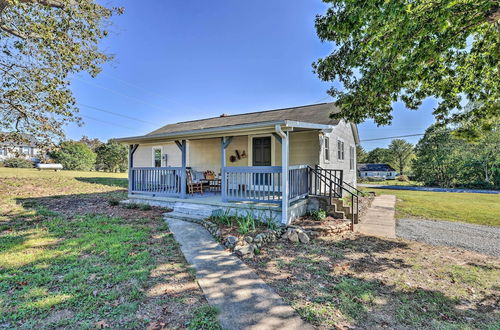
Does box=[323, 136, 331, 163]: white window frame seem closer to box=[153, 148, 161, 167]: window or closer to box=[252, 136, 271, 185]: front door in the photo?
box=[252, 136, 271, 185]: front door

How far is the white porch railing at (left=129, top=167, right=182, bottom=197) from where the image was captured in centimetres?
885

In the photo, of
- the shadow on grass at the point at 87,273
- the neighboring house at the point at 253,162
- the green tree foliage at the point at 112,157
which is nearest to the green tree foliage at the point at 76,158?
the green tree foliage at the point at 112,157

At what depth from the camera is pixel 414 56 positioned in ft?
15.9

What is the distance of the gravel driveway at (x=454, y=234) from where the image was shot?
18.4 feet

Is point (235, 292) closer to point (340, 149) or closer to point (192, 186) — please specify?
point (192, 186)

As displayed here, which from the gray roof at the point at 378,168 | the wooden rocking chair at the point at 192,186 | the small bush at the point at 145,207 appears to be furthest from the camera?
the gray roof at the point at 378,168

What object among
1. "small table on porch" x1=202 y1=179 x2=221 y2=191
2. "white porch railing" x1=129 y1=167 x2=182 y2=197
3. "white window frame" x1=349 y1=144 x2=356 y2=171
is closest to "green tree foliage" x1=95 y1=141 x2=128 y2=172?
"white porch railing" x1=129 y1=167 x2=182 y2=197

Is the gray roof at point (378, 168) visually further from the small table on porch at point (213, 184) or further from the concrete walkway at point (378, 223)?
the small table on porch at point (213, 184)

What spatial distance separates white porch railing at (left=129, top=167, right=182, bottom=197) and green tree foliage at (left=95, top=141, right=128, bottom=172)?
25287 mm

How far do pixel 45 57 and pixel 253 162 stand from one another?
26.6 ft

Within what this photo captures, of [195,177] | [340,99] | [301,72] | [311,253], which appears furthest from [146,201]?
[301,72]

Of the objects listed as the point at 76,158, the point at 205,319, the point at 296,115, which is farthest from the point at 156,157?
the point at 76,158

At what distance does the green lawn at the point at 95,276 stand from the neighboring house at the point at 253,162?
2274mm

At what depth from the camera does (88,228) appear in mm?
6145
